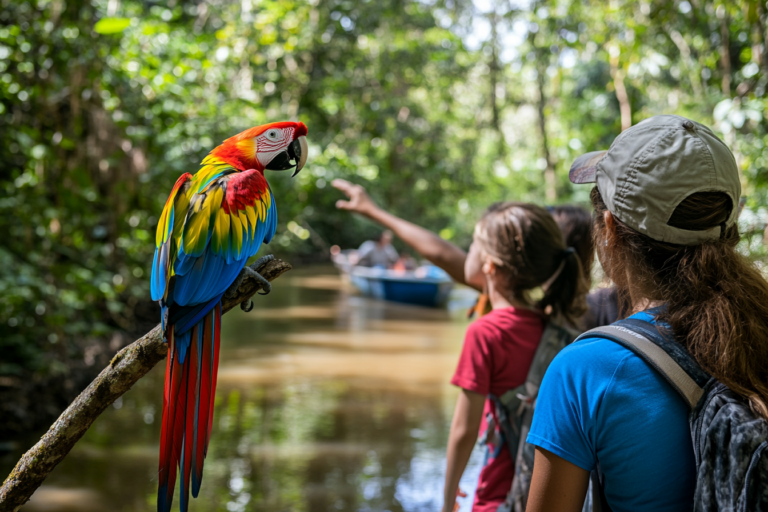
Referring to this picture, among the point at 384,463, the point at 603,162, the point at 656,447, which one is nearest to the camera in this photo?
the point at 656,447

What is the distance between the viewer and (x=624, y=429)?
2.53ft

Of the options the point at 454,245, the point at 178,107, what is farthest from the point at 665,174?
the point at 178,107

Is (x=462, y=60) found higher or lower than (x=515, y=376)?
higher

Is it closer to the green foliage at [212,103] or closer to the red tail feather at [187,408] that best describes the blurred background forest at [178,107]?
the green foliage at [212,103]

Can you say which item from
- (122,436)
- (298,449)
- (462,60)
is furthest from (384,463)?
(462,60)

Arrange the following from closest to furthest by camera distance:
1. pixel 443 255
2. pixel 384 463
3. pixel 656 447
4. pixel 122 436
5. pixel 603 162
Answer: pixel 656 447 → pixel 603 162 → pixel 443 255 → pixel 384 463 → pixel 122 436

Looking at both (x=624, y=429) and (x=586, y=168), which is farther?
(x=586, y=168)

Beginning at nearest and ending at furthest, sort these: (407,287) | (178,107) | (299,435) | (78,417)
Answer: (78,417) < (299,435) < (178,107) < (407,287)

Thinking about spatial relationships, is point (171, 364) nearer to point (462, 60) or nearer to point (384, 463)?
point (384, 463)

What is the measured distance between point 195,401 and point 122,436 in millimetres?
3908

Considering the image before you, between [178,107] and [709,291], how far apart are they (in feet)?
15.3

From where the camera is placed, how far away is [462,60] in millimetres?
15438

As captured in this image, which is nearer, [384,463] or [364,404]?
[384,463]

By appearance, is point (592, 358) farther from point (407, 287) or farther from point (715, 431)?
point (407, 287)
